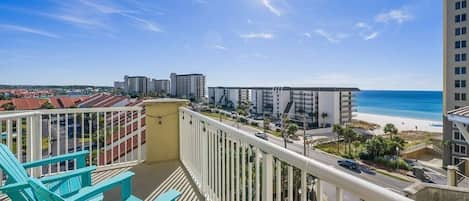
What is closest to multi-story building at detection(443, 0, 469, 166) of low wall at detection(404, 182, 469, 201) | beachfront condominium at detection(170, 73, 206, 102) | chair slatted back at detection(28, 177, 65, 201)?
low wall at detection(404, 182, 469, 201)

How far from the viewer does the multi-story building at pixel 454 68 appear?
19422mm

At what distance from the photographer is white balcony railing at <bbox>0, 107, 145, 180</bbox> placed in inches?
119

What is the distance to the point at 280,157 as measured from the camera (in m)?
1.18

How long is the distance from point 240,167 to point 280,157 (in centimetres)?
63

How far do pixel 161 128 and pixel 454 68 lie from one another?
2529cm

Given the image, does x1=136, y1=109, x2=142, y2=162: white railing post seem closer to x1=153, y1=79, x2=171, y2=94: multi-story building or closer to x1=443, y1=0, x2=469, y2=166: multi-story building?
x1=443, y1=0, x2=469, y2=166: multi-story building

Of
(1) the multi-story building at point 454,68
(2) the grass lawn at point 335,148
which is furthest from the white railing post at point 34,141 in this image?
(1) the multi-story building at point 454,68

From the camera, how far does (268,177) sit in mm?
1316

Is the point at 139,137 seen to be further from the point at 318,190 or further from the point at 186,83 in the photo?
the point at 186,83

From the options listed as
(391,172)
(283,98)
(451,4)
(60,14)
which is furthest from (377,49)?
(60,14)

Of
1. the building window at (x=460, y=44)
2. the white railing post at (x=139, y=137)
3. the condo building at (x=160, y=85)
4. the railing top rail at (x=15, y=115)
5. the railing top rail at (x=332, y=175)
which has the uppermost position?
the building window at (x=460, y=44)

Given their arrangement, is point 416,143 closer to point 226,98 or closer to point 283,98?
point 283,98

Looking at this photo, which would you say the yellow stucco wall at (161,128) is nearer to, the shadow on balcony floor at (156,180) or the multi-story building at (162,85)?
the shadow on balcony floor at (156,180)

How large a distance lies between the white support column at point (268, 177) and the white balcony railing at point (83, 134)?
283 cm
